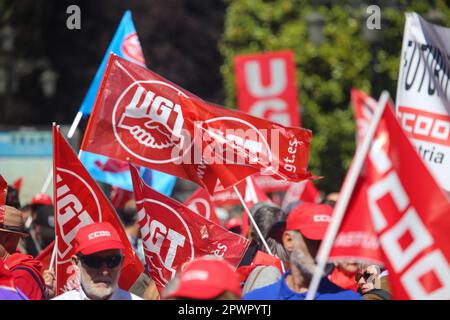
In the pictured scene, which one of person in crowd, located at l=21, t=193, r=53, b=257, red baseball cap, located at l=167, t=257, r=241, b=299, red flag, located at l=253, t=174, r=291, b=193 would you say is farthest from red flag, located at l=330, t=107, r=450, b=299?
red flag, located at l=253, t=174, r=291, b=193

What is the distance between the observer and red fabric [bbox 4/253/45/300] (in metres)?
6.08

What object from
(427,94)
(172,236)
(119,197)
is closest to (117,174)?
(119,197)

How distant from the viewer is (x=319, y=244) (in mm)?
5430

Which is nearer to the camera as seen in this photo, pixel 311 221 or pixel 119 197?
pixel 311 221

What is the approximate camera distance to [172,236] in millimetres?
6887

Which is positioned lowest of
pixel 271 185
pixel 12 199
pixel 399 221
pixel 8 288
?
pixel 271 185

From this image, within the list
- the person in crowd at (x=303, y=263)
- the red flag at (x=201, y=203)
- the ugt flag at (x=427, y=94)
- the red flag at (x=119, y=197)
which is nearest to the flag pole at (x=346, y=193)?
the person in crowd at (x=303, y=263)

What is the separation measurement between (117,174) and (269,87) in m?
5.75

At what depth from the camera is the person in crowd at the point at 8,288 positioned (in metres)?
5.60

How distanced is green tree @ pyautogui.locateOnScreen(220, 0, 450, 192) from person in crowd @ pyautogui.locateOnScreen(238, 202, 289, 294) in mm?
9809

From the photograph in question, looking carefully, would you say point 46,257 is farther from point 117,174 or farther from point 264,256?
point 117,174

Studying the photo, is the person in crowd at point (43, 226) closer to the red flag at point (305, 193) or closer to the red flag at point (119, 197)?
the red flag at point (119, 197)
